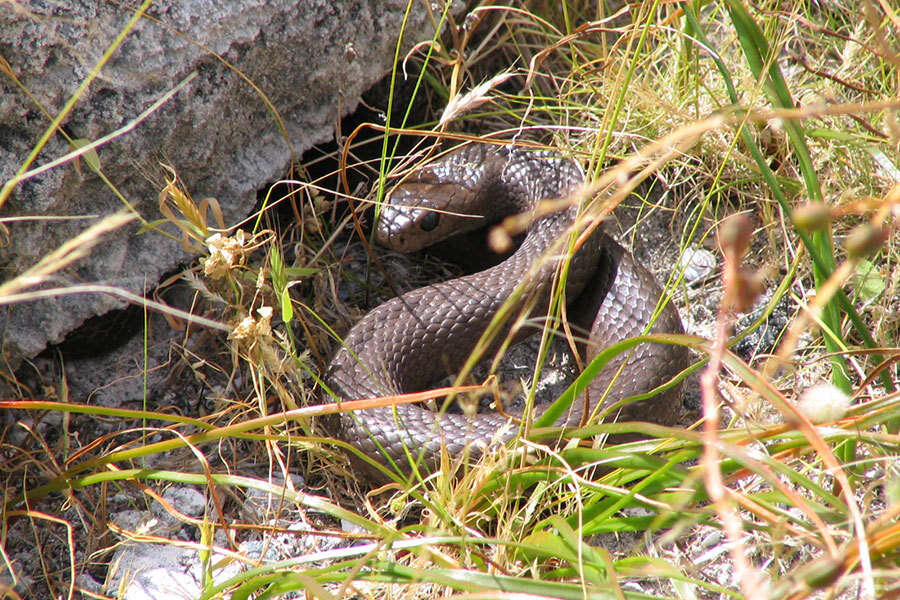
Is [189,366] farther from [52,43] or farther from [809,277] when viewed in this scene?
[809,277]

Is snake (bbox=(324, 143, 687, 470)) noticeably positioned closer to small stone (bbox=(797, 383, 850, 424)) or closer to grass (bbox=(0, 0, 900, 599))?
grass (bbox=(0, 0, 900, 599))

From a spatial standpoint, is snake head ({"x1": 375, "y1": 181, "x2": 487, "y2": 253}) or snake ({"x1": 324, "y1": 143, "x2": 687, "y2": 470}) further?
snake head ({"x1": 375, "y1": 181, "x2": 487, "y2": 253})

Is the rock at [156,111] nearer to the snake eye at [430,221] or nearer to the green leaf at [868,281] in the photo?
the snake eye at [430,221]

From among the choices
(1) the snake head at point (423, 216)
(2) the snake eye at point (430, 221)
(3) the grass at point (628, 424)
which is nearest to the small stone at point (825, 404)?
(3) the grass at point (628, 424)

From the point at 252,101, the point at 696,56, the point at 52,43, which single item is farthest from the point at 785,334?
the point at 52,43

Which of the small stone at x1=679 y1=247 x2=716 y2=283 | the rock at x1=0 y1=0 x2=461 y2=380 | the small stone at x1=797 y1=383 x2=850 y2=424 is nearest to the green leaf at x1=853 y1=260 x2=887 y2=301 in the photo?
the small stone at x1=679 y1=247 x2=716 y2=283

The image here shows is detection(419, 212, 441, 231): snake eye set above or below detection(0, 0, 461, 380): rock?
below

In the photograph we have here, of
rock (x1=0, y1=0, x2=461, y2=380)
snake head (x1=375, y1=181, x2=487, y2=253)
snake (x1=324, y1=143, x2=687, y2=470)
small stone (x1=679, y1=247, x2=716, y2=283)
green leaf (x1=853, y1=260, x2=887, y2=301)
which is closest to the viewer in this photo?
rock (x1=0, y1=0, x2=461, y2=380)

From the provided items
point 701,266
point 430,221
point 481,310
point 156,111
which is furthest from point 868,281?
point 156,111
